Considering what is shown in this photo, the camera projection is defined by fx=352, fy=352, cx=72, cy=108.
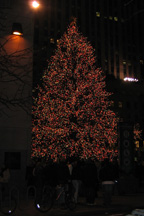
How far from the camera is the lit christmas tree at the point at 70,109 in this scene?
33.3 m

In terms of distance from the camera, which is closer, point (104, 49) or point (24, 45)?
point (24, 45)

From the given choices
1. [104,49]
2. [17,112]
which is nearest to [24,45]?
[17,112]

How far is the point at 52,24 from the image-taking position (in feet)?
275

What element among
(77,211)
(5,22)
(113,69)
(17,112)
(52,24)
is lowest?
(77,211)

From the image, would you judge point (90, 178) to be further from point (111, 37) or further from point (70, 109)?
point (111, 37)

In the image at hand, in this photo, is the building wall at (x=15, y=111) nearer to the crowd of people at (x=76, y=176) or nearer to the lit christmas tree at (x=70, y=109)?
the crowd of people at (x=76, y=176)

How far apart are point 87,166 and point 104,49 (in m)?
78.8

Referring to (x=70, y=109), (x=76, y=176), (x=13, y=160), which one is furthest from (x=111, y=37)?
(x=76, y=176)

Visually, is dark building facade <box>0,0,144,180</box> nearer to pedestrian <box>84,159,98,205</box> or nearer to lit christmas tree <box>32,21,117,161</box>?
lit christmas tree <box>32,21,117,161</box>

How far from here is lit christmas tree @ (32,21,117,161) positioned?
33.3m

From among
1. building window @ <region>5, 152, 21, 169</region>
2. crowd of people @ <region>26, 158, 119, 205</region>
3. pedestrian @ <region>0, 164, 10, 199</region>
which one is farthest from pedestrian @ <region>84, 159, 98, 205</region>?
building window @ <region>5, 152, 21, 169</region>

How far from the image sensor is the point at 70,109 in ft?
112

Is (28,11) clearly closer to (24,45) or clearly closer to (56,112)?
(24,45)

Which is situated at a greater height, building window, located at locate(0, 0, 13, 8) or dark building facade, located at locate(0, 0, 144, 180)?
dark building facade, located at locate(0, 0, 144, 180)
